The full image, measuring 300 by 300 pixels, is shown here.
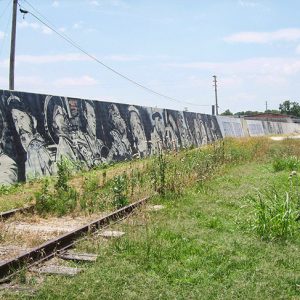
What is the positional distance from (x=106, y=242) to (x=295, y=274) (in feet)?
8.10

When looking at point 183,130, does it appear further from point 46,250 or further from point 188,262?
point 188,262

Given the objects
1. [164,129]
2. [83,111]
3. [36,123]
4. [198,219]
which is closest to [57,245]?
[198,219]

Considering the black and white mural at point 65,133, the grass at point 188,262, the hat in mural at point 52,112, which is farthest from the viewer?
the hat in mural at point 52,112

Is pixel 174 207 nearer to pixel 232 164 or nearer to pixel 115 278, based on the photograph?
pixel 115 278

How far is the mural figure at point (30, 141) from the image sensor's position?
41.8 ft

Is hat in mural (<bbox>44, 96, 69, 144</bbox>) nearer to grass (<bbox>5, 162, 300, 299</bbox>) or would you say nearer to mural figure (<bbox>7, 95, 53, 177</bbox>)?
mural figure (<bbox>7, 95, 53, 177</bbox>)

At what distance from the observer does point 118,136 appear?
1873 centimetres

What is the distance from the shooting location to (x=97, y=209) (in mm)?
8789

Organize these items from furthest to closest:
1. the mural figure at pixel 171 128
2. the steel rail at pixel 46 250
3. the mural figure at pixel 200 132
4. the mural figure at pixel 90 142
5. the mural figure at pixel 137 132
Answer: the mural figure at pixel 200 132 < the mural figure at pixel 171 128 < the mural figure at pixel 137 132 < the mural figure at pixel 90 142 < the steel rail at pixel 46 250

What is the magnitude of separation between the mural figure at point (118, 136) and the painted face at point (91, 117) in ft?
4.27

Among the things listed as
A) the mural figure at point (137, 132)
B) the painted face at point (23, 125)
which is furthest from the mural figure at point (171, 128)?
the painted face at point (23, 125)

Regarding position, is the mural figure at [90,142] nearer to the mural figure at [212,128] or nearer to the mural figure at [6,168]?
the mural figure at [6,168]

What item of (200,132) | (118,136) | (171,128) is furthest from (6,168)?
(200,132)

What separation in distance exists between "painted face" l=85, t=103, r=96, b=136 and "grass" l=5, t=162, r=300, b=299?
9048 mm
